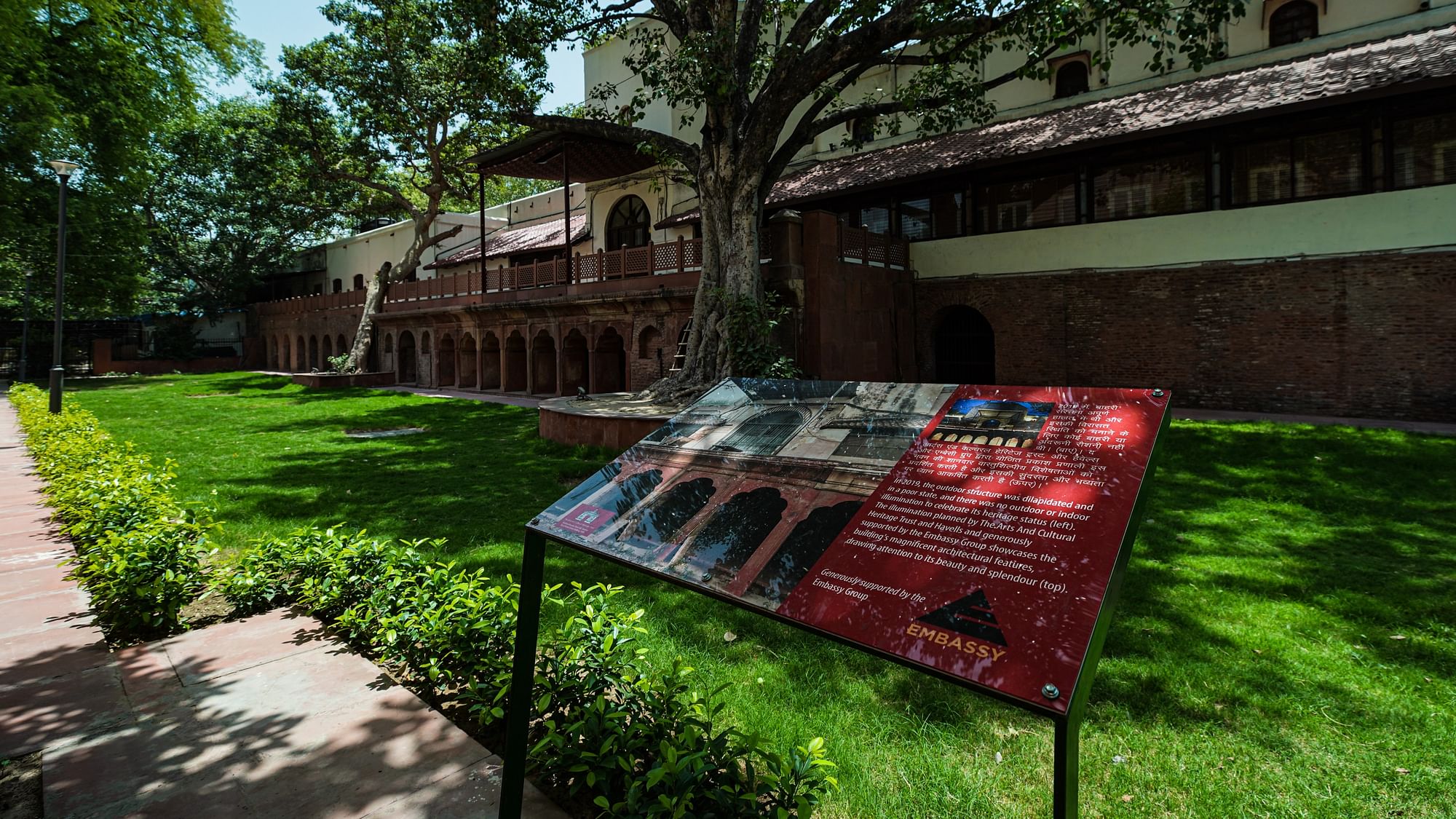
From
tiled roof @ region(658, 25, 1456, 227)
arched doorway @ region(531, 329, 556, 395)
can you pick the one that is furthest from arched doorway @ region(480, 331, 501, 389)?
tiled roof @ region(658, 25, 1456, 227)

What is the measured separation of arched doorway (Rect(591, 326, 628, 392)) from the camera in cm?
1952

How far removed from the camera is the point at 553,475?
8711mm

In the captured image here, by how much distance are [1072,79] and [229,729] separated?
19044 mm

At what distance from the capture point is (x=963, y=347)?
17469 mm

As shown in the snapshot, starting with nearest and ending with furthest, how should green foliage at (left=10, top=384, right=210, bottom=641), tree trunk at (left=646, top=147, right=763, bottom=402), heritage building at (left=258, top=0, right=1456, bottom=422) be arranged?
green foliage at (left=10, top=384, right=210, bottom=641) < tree trunk at (left=646, top=147, right=763, bottom=402) < heritage building at (left=258, top=0, right=1456, bottom=422)

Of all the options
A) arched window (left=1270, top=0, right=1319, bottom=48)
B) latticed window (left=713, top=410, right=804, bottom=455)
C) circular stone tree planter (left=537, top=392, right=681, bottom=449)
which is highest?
arched window (left=1270, top=0, right=1319, bottom=48)

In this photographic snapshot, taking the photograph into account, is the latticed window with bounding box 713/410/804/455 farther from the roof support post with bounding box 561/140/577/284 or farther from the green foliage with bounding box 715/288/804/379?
the roof support post with bounding box 561/140/577/284

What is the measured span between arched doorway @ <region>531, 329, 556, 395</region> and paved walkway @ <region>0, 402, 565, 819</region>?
56.9ft

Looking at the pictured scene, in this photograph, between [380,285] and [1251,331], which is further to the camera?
[380,285]

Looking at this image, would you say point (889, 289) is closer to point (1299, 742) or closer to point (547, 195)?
point (1299, 742)

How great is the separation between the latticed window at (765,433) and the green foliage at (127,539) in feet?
11.4

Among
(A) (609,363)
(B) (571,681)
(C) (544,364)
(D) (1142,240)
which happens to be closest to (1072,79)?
(D) (1142,240)

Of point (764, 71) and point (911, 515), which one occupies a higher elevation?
point (764, 71)

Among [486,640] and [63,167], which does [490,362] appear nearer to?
[63,167]
